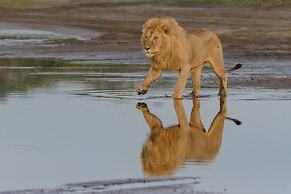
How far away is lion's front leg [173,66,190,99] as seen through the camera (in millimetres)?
15914

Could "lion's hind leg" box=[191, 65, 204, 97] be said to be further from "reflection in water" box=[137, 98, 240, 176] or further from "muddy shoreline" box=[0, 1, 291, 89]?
"reflection in water" box=[137, 98, 240, 176]

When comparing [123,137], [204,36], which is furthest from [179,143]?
[204,36]

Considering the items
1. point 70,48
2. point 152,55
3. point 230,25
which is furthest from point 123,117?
point 230,25

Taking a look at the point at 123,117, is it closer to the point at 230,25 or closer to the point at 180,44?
the point at 180,44

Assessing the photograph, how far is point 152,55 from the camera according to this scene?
51.8 ft

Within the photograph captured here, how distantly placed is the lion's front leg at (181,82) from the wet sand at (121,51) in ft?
1.28

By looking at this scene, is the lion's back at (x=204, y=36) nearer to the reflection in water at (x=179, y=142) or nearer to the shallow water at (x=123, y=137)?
the shallow water at (x=123, y=137)

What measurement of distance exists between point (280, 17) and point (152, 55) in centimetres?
2160

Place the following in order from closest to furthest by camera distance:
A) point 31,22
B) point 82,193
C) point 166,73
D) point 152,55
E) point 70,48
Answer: point 82,193
point 152,55
point 166,73
point 70,48
point 31,22

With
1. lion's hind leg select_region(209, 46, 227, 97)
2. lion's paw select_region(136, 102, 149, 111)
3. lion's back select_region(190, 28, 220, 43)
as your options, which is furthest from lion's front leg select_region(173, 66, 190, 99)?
lion's hind leg select_region(209, 46, 227, 97)

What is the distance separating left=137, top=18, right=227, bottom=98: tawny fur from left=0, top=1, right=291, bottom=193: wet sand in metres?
0.46

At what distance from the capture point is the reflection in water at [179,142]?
1078 cm

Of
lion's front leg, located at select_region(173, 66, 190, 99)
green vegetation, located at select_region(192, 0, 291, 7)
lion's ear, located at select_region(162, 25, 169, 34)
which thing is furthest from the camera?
green vegetation, located at select_region(192, 0, 291, 7)

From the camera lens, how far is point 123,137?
12523 millimetres
